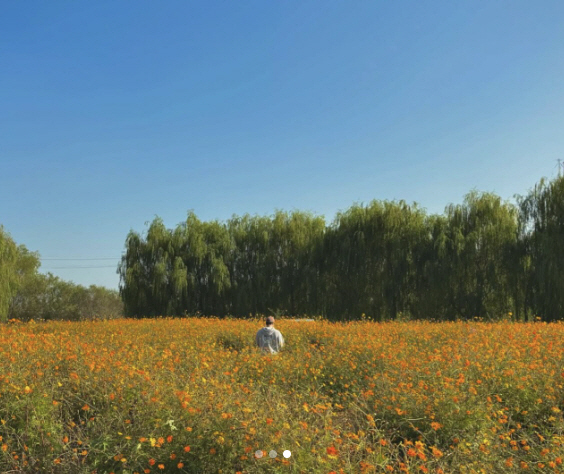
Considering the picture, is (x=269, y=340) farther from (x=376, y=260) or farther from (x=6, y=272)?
(x=6, y=272)

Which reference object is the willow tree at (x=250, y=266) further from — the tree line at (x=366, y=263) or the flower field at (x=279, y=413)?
the flower field at (x=279, y=413)

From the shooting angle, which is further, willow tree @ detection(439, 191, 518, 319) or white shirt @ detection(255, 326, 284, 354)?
willow tree @ detection(439, 191, 518, 319)

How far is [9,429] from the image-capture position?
5383 mm

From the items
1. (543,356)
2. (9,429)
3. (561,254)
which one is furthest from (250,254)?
(9,429)

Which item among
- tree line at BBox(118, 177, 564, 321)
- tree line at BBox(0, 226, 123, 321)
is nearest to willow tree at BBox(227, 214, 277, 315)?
tree line at BBox(118, 177, 564, 321)

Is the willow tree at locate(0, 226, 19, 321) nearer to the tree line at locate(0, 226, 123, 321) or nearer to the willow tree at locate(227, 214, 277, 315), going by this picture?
the willow tree at locate(227, 214, 277, 315)

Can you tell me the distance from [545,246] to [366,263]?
25.5ft

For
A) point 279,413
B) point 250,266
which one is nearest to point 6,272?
point 250,266

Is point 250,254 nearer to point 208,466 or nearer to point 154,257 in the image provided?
point 154,257

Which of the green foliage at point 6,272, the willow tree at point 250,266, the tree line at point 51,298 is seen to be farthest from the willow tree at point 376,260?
the tree line at point 51,298

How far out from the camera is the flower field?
440 cm

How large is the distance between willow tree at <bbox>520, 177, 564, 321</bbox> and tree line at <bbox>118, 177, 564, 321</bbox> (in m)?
0.04

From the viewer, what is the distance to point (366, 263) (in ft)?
81.3

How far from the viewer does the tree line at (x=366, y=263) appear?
71.3 ft
